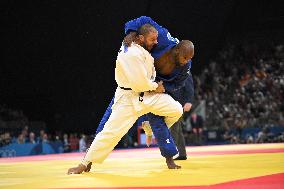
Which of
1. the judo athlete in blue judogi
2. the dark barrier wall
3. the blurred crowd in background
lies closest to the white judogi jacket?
the judo athlete in blue judogi

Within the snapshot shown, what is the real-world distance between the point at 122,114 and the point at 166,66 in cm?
66

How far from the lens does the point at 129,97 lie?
15.3 feet

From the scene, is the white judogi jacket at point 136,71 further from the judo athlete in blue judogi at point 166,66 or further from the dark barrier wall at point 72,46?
the dark barrier wall at point 72,46

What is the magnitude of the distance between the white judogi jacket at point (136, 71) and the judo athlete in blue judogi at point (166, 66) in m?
0.23

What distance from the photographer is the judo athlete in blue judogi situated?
477 cm

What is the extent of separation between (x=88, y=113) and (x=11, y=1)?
527 cm

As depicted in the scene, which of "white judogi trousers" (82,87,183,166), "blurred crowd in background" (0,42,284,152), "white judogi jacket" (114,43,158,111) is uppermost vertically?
"blurred crowd in background" (0,42,284,152)

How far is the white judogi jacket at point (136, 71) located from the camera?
14.6ft

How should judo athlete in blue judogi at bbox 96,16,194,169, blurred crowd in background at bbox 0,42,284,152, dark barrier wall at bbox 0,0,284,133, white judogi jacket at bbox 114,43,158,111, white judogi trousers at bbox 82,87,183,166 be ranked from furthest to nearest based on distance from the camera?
1. blurred crowd in background at bbox 0,42,284,152
2. dark barrier wall at bbox 0,0,284,133
3. judo athlete in blue judogi at bbox 96,16,194,169
4. white judogi trousers at bbox 82,87,183,166
5. white judogi jacket at bbox 114,43,158,111

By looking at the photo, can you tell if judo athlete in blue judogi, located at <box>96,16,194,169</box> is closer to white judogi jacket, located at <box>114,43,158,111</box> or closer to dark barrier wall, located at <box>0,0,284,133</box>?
white judogi jacket, located at <box>114,43,158,111</box>

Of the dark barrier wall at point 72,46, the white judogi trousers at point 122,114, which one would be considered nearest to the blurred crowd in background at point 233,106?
A: the dark barrier wall at point 72,46

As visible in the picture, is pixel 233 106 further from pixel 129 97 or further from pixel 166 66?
pixel 129 97

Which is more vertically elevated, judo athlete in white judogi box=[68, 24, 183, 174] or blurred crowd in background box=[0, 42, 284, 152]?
blurred crowd in background box=[0, 42, 284, 152]

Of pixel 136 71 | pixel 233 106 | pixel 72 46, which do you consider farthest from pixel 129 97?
pixel 233 106
